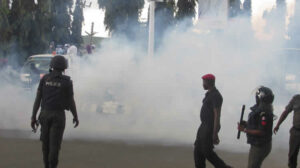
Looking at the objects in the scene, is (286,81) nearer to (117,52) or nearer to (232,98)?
(232,98)

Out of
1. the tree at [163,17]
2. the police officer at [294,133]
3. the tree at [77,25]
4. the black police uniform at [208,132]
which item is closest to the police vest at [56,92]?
the black police uniform at [208,132]

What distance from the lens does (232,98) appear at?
1169 cm

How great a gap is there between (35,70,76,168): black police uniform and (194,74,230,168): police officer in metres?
1.76

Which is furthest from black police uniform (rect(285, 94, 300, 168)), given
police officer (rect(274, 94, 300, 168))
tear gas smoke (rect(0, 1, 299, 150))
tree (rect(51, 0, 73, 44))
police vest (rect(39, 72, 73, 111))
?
tree (rect(51, 0, 73, 44))

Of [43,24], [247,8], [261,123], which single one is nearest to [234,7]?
[247,8]

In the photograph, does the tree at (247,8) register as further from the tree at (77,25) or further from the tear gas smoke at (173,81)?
the tree at (77,25)

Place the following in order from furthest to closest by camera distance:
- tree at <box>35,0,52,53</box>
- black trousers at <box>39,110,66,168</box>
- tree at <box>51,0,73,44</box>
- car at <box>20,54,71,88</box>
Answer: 1. tree at <box>51,0,73,44</box>
2. tree at <box>35,0,52,53</box>
3. car at <box>20,54,71,88</box>
4. black trousers at <box>39,110,66,168</box>

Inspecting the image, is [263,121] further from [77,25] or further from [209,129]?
[77,25]

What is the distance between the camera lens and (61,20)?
953 inches

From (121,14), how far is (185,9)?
8.26 feet

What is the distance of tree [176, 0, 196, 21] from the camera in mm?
13493

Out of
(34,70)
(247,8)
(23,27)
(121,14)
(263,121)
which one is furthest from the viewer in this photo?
(23,27)

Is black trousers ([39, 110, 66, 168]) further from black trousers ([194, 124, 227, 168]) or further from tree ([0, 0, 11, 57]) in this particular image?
tree ([0, 0, 11, 57])

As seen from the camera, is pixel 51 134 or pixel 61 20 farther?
pixel 61 20
